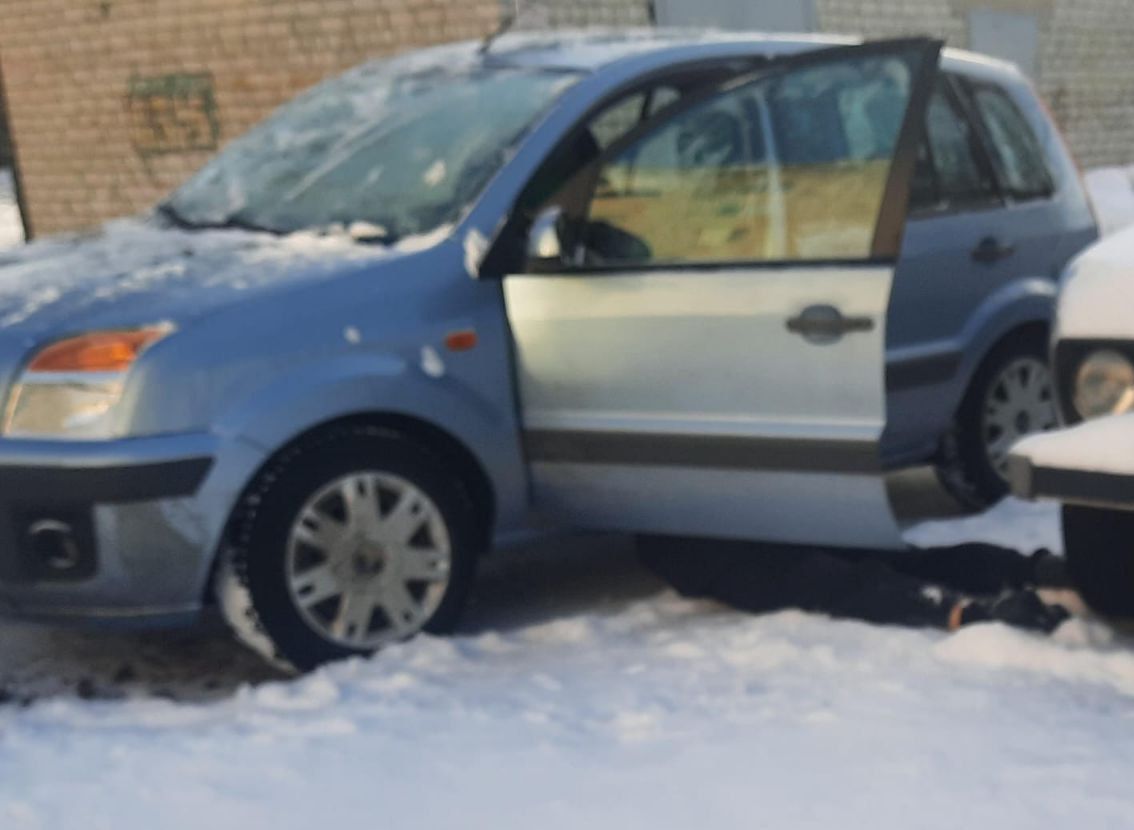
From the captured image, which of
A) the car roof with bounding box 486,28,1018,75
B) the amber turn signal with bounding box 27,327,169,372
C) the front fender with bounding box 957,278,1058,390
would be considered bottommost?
the front fender with bounding box 957,278,1058,390

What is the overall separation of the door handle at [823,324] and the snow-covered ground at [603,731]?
776 millimetres

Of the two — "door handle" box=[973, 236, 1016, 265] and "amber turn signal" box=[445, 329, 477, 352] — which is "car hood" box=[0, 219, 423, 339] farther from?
"door handle" box=[973, 236, 1016, 265]

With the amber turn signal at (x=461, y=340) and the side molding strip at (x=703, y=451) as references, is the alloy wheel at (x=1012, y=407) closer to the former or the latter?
the side molding strip at (x=703, y=451)

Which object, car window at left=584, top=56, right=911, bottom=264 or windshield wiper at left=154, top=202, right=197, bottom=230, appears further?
windshield wiper at left=154, top=202, right=197, bottom=230

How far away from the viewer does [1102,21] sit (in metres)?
19.1

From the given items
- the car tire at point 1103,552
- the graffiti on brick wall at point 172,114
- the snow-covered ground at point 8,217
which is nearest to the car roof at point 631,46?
the car tire at point 1103,552

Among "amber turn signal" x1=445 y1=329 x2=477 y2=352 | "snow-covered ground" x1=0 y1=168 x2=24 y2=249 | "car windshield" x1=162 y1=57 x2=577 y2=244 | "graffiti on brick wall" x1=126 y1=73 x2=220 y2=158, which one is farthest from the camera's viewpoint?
"snow-covered ground" x1=0 y1=168 x2=24 y2=249

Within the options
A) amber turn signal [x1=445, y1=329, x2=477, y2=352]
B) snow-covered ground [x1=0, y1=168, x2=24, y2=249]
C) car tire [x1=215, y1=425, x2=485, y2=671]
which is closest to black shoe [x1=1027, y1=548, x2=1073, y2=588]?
car tire [x1=215, y1=425, x2=485, y2=671]

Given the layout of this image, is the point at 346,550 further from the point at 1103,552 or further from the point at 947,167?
the point at 947,167

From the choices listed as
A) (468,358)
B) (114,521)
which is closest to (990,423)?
(468,358)

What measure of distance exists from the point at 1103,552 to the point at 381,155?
237 centimetres

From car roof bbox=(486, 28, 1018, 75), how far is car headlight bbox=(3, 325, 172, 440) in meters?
1.71

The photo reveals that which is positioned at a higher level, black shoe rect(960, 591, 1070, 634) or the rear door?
the rear door

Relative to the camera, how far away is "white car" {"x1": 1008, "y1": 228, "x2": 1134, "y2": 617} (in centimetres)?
367
